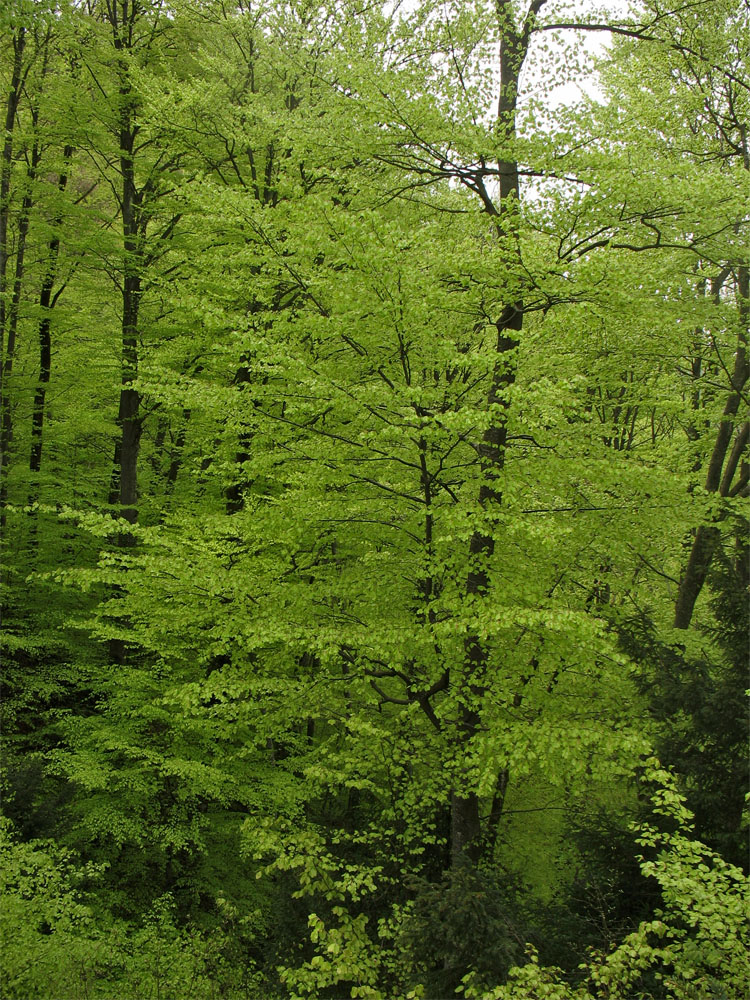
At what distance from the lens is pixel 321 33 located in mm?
11984

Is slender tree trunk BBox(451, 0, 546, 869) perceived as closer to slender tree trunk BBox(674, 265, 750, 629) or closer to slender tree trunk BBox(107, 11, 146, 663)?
slender tree trunk BBox(674, 265, 750, 629)

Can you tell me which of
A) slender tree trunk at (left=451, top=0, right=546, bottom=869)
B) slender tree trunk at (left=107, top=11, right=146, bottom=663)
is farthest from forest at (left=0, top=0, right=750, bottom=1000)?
slender tree trunk at (left=107, top=11, right=146, bottom=663)

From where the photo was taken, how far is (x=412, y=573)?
27.7 ft

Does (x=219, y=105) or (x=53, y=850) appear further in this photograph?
(x=219, y=105)

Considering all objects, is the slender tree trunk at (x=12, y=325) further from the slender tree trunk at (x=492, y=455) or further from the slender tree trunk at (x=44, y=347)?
the slender tree trunk at (x=492, y=455)

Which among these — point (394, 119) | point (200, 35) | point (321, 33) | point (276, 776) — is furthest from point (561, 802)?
point (200, 35)

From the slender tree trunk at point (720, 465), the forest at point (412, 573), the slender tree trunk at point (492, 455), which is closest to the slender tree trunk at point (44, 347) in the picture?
the forest at point (412, 573)

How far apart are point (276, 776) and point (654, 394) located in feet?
24.8

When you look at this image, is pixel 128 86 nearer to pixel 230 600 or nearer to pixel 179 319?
pixel 179 319

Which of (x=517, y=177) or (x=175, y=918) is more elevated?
(x=517, y=177)

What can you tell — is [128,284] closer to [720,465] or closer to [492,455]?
[492,455]

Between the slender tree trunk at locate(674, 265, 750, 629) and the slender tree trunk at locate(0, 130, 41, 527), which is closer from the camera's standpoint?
the slender tree trunk at locate(674, 265, 750, 629)

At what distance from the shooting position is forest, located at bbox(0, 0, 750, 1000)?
666 cm

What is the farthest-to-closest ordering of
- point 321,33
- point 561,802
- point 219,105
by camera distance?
point 561,802, point 321,33, point 219,105
